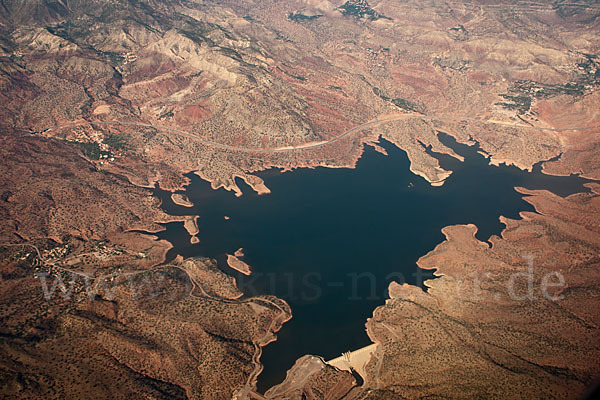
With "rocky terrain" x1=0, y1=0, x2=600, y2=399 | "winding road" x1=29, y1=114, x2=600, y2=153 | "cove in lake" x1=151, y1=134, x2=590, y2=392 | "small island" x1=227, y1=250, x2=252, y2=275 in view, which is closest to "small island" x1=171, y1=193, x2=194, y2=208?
"cove in lake" x1=151, y1=134, x2=590, y2=392

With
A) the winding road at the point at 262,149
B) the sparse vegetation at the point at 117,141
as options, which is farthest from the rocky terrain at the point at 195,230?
the winding road at the point at 262,149

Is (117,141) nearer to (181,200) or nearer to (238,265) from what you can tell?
(181,200)

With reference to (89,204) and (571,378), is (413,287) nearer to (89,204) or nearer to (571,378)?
(571,378)

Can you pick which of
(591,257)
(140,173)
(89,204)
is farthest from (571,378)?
(140,173)

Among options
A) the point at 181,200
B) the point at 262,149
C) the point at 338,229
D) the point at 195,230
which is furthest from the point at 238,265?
the point at 262,149

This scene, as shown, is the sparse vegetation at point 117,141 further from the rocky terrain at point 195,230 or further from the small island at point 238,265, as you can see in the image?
the small island at point 238,265

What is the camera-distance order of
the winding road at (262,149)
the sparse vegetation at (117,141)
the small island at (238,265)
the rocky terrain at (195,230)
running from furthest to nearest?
the winding road at (262,149)
the sparse vegetation at (117,141)
the small island at (238,265)
the rocky terrain at (195,230)
